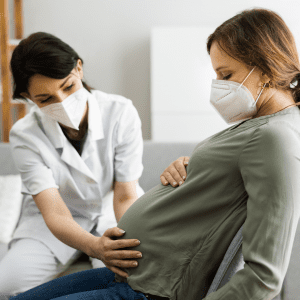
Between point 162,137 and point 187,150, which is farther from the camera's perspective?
point 162,137

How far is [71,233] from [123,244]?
0.30 metres

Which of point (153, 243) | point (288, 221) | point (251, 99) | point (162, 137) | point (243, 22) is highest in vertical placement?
point (243, 22)

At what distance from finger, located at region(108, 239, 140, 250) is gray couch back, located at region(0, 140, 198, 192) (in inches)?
35.1

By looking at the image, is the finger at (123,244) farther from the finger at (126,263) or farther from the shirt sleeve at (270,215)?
the shirt sleeve at (270,215)

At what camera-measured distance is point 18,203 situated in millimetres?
1583

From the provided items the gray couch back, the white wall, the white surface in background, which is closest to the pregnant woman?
the gray couch back

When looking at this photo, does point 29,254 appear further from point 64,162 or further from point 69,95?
point 69,95

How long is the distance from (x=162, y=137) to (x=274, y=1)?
5.90ft

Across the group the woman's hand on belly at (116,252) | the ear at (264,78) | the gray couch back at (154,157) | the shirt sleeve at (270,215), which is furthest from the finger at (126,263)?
the gray couch back at (154,157)

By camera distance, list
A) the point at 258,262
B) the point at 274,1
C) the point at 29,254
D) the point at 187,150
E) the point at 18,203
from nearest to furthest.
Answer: the point at 258,262, the point at 29,254, the point at 18,203, the point at 187,150, the point at 274,1

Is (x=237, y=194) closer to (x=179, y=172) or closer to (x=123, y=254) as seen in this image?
(x=179, y=172)

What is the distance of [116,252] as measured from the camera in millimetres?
764

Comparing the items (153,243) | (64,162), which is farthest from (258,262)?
(64,162)

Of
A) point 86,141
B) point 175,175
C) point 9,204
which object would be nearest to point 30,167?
point 86,141
